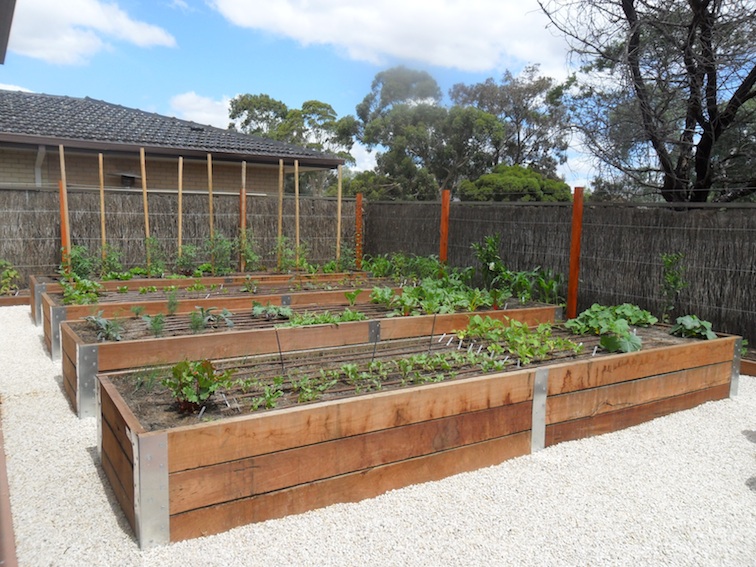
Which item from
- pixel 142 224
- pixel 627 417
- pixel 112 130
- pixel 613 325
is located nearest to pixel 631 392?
pixel 627 417

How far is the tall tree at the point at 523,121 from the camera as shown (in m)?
28.4

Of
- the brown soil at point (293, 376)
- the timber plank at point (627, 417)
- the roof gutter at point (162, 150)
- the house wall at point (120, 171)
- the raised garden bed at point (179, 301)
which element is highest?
the roof gutter at point (162, 150)

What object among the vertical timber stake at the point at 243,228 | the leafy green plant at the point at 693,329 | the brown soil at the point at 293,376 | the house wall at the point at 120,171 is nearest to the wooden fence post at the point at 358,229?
the vertical timber stake at the point at 243,228

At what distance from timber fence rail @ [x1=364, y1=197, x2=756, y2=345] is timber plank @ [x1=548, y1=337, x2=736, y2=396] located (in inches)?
52.0

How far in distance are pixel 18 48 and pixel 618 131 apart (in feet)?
25.3

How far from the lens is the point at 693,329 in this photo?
4.98 m

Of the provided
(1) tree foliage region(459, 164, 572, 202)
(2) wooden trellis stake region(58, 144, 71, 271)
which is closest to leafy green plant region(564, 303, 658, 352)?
(2) wooden trellis stake region(58, 144, 71, 271)

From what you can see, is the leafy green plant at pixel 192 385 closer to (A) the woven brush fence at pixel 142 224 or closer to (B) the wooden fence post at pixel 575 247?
(B) the wooden fence post at pixel 575 247

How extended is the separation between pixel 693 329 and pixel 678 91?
4.40 meters

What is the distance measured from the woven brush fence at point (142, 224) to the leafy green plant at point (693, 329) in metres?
6.86

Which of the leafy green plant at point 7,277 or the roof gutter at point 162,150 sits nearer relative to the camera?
the leafy green plant at point 7,277

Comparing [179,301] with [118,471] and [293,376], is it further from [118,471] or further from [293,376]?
[118,471]

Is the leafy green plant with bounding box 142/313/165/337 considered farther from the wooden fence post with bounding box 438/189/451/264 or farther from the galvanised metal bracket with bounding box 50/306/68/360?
the wooden fence post with bounding box 438/189/451/264

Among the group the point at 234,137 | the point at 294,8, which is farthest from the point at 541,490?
the point at 234,137
